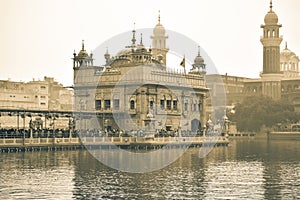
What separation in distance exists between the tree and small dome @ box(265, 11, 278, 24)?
3139 centimetres

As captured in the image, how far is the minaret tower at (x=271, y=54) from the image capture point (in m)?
188

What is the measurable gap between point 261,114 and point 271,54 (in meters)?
37.1

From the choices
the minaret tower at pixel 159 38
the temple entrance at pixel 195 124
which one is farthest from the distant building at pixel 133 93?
the minaret tower at pixel 159 38

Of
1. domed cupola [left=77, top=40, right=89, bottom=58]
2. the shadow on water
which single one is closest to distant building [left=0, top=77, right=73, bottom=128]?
domed cupola [left=77, top=40, right=89, bottom=58]

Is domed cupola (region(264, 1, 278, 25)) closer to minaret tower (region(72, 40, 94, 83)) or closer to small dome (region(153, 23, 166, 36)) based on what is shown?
small dome (region(153, 23, 166, 36))

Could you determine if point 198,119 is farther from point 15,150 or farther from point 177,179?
point 177,179

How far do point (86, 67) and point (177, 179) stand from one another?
68.5m

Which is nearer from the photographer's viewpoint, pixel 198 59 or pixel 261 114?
pixel 198 59

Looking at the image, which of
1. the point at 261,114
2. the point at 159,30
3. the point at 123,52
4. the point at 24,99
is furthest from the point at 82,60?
the point at 159,30

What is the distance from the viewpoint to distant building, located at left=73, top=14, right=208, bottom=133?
111 metres

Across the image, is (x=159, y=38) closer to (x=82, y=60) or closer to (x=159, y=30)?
(x=159, y=30)

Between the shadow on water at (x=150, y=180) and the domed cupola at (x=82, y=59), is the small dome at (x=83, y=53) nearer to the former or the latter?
the domed cupola at (x=82, y=59)

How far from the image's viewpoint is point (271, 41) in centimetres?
18838

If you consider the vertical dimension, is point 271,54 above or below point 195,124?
above
